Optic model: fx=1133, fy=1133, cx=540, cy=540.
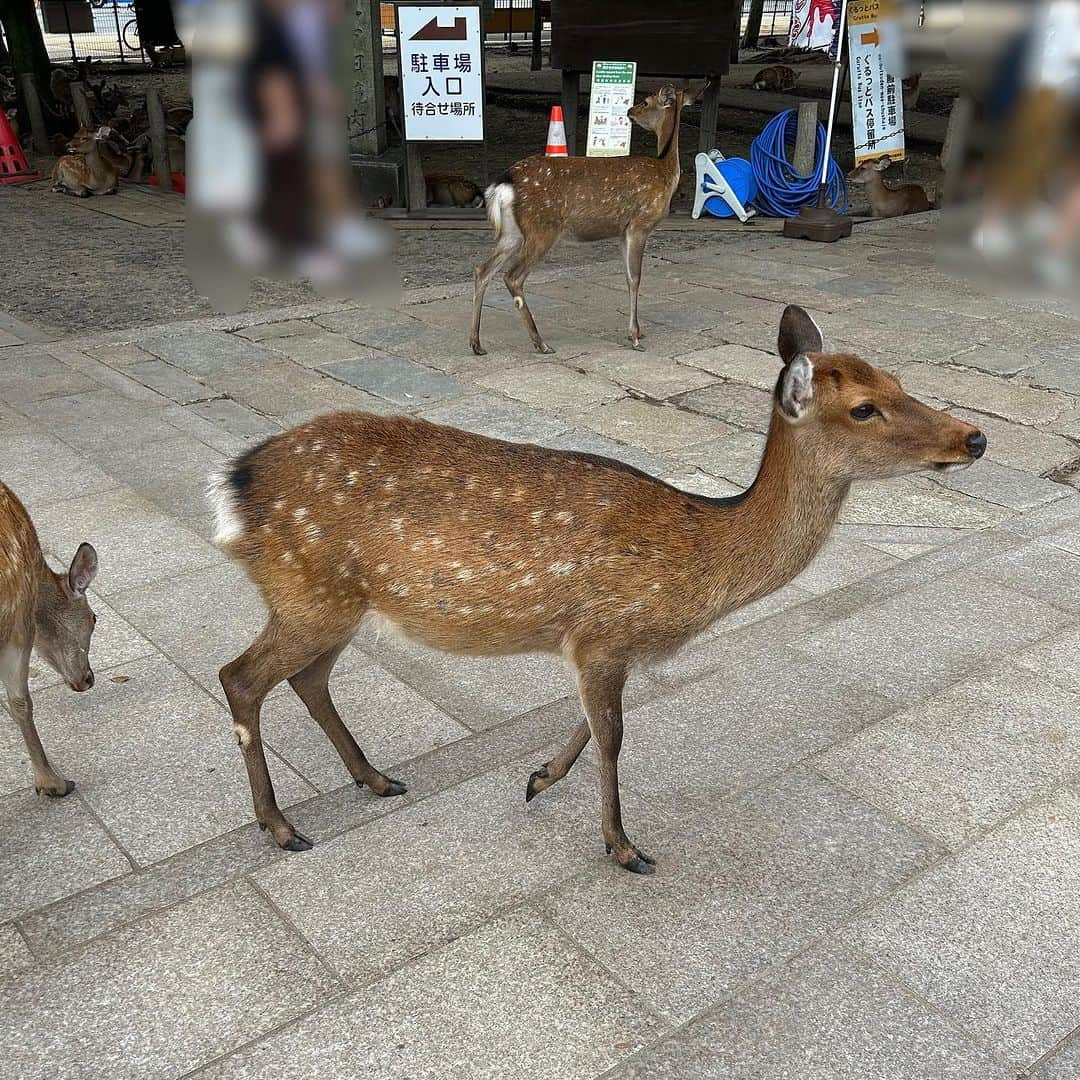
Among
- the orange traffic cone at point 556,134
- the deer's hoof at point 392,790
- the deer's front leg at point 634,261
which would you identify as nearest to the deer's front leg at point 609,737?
the deer's hoof at point 392,790

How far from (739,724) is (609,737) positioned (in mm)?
901

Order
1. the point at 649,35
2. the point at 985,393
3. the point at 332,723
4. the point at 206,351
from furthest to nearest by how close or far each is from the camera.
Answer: the point at 649,35, the point at 206,351, the point at 985,393, the point at 332,723

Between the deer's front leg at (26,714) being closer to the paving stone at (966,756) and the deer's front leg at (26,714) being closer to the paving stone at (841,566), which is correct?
the paving stone at (966,756)

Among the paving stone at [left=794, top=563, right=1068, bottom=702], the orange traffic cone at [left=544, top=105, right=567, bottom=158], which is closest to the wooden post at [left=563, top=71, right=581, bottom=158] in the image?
the orange traffic cone at [left=544, top=105, right=567, bottom=158]

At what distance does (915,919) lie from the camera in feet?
9.64

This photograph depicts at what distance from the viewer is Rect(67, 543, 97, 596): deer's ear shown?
3.52 meters

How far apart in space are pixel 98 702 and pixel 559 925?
6.16 feet

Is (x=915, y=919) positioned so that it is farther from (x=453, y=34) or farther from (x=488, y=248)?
(x=453, y=34)

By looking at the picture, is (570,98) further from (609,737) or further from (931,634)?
(609,737)

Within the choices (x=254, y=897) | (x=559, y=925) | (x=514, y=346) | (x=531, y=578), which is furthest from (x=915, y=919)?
(x=514, y=346)

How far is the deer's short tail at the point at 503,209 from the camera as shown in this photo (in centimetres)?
779

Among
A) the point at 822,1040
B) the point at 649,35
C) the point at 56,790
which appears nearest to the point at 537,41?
the point at 649,35

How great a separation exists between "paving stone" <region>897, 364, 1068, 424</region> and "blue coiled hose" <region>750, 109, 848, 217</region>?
5.23 metres

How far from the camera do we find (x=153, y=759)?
3.55 meters
